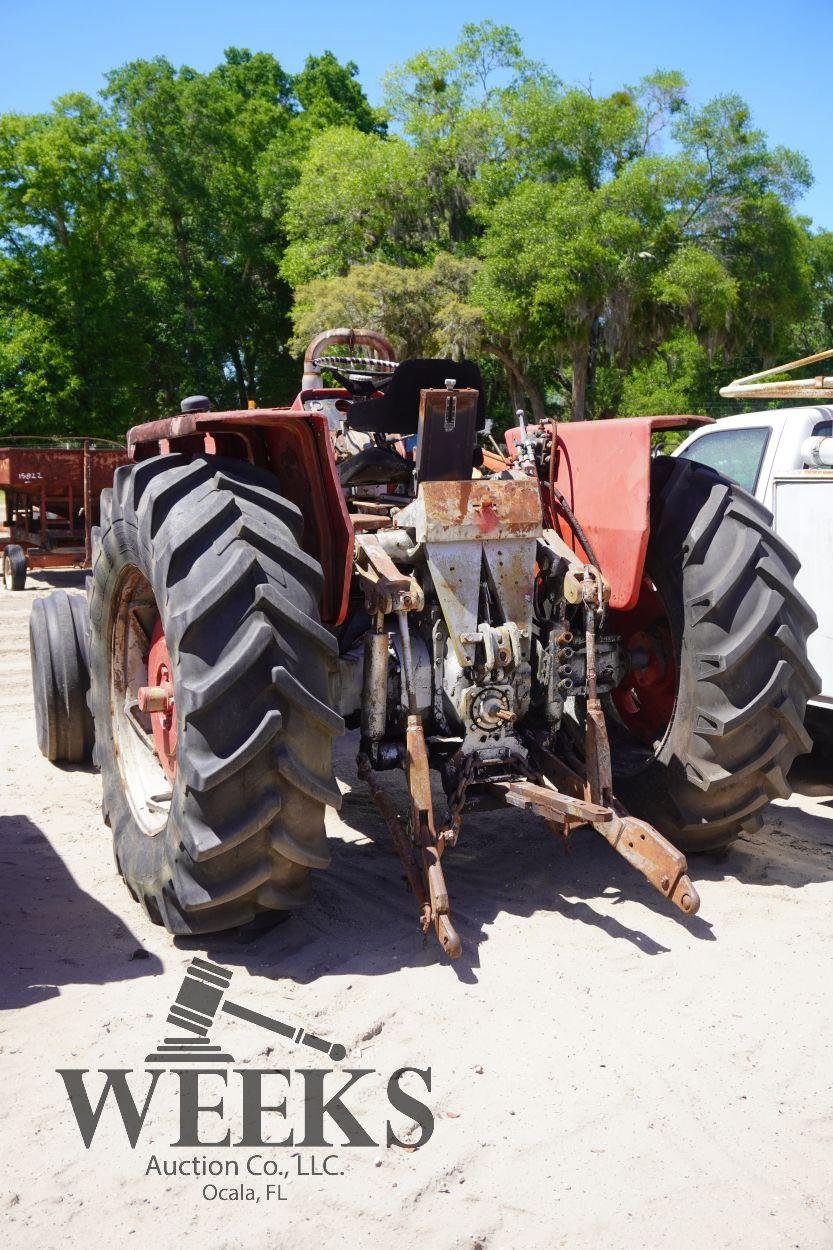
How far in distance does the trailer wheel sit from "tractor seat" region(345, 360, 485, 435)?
1007 centimetres

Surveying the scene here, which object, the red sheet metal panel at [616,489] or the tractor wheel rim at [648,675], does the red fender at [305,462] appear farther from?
the tractor wheel rim at [648,675]

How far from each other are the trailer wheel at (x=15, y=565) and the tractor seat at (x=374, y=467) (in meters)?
9.83

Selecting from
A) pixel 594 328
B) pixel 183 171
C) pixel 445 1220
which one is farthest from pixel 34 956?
pixel 183 171

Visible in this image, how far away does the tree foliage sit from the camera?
76.4 feet

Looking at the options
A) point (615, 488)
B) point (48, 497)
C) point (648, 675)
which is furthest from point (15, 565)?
point (615, 488)

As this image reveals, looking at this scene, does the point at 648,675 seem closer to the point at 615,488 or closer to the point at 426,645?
the point at 615,488

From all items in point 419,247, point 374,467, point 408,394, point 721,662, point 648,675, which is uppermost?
point 419,247

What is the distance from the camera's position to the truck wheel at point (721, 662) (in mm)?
3922

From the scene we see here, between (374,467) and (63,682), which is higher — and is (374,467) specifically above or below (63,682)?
above

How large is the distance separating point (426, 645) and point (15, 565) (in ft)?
35.4

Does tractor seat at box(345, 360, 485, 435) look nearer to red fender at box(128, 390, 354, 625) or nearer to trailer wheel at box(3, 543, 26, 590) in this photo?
red fender at box(128, 390, 354, 625)

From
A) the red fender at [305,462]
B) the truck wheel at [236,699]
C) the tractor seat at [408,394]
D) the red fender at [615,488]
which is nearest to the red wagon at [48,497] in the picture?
the tractor seat at [408,394]

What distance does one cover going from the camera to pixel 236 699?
10.5 feet

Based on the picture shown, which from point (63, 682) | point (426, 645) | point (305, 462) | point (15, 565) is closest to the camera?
point (305, 462)
